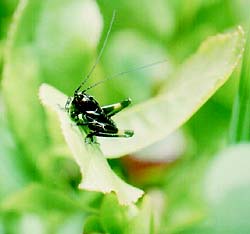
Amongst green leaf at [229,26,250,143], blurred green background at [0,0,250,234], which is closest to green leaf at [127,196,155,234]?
blurred green background at [0,0,250,234]

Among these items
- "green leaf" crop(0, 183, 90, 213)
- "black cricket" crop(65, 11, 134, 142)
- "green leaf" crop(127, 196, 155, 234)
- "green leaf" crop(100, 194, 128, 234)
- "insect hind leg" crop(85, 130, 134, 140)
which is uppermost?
"black cricket" crop(65, 11, 134, 142)

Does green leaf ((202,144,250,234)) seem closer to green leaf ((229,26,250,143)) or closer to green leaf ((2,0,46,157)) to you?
green leaf ((229,26,250,143))

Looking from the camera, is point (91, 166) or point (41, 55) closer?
point (91, 166)

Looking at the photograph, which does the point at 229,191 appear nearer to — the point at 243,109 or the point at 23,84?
the point at 243,109

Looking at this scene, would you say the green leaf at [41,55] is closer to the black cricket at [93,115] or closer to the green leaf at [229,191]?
the black cricket at [93,115]

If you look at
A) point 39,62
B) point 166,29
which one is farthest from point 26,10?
point 166,29

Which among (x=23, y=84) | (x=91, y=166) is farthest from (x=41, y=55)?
(x=91, y=166)
